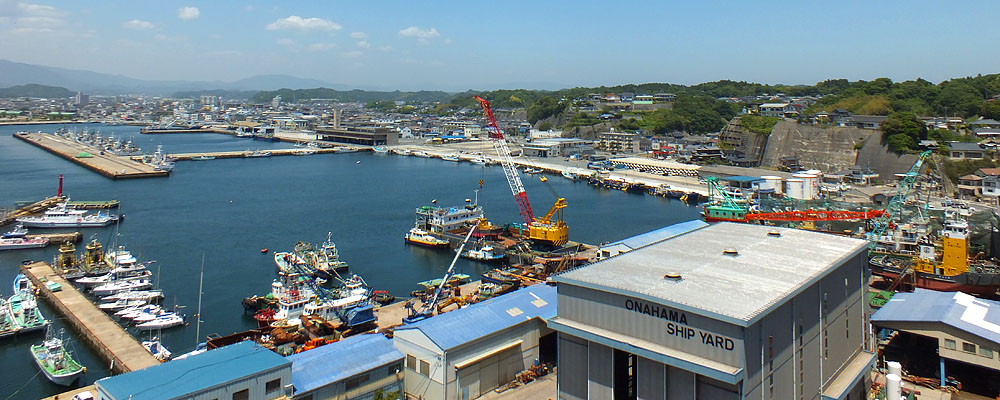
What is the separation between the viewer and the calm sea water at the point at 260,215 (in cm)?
1145

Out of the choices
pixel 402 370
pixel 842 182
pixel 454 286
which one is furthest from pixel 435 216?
pixel 842 182

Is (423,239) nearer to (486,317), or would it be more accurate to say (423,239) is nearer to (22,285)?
(22,285)

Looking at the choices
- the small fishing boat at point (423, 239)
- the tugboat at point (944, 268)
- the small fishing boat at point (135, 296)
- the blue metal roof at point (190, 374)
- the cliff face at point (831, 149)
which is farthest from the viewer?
the cliff face at point (831, 149)

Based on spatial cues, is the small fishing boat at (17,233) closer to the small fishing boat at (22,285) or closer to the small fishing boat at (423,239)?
the small fishing boat at (22,285)

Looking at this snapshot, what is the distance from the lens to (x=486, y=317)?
701 cm

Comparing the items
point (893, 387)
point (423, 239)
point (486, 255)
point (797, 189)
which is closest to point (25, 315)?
point (423, 239)

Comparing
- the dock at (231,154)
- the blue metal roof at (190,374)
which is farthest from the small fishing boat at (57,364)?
the dock at (231,154)

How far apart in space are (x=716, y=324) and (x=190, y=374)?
425 cm

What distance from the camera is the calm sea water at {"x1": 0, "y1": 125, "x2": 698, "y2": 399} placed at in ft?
37.6

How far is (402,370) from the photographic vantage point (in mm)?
6328

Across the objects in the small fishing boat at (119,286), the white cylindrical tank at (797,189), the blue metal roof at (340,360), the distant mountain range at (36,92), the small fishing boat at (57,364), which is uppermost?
the distant mountain range at (36,92)

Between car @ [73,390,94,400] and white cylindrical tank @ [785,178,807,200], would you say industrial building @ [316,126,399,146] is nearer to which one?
white cylindrical tank @ [785,178,807,200]

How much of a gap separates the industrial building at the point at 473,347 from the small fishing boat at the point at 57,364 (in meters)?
4.17

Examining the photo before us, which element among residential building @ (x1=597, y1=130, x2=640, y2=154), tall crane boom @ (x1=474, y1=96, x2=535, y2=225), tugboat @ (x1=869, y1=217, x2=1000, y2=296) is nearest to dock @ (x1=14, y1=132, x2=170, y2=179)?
tall crane boom @ (x1=474, y1=96, x2=535, y2=225)
